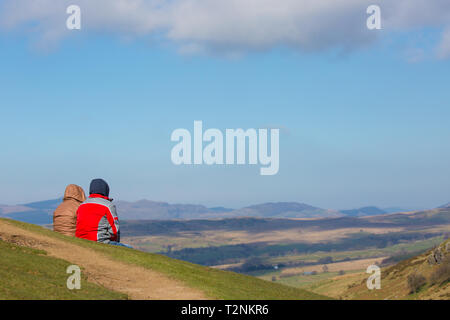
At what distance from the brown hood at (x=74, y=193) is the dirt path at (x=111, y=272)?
2.59m

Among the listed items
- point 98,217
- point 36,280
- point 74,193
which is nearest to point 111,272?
point 36,280

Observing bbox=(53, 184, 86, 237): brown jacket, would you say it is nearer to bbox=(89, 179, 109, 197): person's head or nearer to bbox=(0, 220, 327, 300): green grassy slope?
bbox=(0, 220, 327, 300): green grassy slope

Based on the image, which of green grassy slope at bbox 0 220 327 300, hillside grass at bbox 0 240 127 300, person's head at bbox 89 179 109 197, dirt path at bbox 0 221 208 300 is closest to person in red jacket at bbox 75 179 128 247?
person's head at bbox 89 179 109 197

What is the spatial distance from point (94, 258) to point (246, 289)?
766cm

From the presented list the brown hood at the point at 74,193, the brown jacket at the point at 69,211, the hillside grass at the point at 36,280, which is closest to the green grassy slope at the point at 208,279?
the brown jacket at the point at 69,211

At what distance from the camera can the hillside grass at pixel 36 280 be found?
19062mm

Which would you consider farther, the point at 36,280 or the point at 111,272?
the point at 111,272

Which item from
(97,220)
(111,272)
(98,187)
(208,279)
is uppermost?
(98,187)

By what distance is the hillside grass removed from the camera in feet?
62.5

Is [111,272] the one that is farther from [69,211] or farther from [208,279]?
[69,211]

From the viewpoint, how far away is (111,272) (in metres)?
24.8

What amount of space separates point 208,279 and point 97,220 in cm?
723
